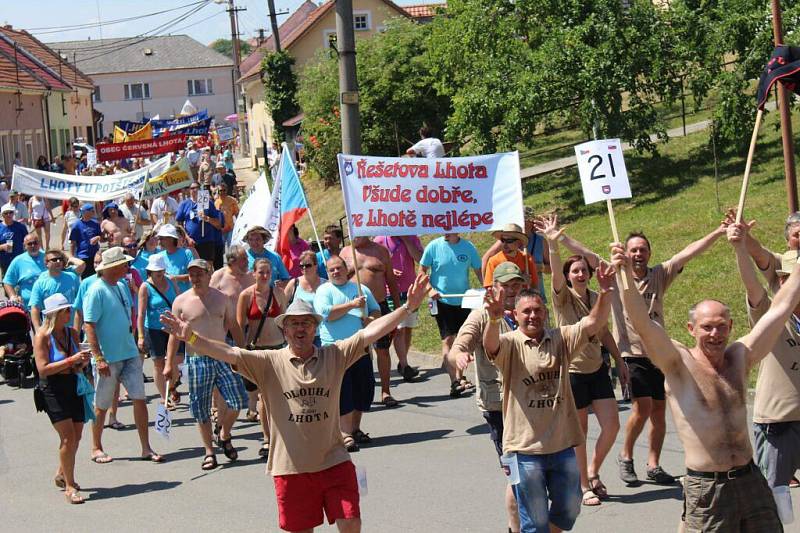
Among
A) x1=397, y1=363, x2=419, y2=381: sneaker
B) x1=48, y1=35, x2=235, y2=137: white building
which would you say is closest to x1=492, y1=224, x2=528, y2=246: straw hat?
x1=397, y1=363, x2=419, y2=381: sneaker

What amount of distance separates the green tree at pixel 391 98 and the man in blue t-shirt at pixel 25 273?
15.1 m

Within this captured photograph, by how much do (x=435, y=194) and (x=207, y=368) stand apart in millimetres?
2568

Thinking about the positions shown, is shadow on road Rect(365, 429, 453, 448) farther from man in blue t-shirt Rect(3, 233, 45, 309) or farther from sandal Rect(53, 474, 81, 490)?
man in blue t-shirt Rect(3, 233, 45, 309)

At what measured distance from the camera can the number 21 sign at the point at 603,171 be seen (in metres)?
8.81

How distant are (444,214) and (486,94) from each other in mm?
9885

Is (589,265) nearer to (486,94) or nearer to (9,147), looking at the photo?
(486,94)

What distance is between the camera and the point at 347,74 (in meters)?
14.6

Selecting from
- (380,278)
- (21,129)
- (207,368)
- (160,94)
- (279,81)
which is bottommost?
(207,368)

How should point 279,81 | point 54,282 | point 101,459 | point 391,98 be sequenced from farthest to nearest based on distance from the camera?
1. point 279,81
2. point 391,98
3. point 54,282
4. point 101,459

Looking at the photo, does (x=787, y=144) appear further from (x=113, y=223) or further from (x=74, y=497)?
(x=113, y=223)

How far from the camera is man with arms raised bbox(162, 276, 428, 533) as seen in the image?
648cm

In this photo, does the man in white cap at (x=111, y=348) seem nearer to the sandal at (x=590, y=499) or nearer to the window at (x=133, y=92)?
the sandal at (x=590, y=499)

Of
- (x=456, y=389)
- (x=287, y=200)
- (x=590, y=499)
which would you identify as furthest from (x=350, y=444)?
(x=287, y=200)

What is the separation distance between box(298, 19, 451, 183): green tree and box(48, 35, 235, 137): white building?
277ft
